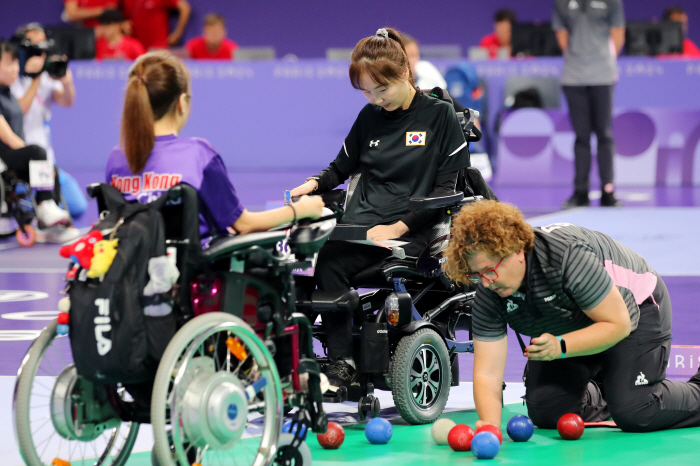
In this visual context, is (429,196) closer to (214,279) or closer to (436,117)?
(436,117)

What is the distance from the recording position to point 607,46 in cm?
1045

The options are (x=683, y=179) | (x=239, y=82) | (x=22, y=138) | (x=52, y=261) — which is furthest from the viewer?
(x=239, y=82)

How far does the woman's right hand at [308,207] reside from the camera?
3367mm

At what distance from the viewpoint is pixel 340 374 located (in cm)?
407

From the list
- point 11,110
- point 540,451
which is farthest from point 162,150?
point 11,110

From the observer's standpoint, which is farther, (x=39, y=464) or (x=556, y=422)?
(x=556, y=422)

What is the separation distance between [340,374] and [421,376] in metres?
0.35

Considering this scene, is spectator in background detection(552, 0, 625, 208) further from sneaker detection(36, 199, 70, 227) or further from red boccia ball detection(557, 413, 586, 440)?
red boccia ball detection(557, 413, 586, 440)

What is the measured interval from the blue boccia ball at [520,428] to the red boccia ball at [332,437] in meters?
0.62

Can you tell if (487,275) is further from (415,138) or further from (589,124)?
(589,124)

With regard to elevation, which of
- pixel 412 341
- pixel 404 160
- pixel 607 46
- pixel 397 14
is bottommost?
pixel 412 341

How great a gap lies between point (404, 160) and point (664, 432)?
148cm

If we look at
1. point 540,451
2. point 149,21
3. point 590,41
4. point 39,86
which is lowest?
point 540,451

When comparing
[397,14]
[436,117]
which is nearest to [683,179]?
[397,14]
